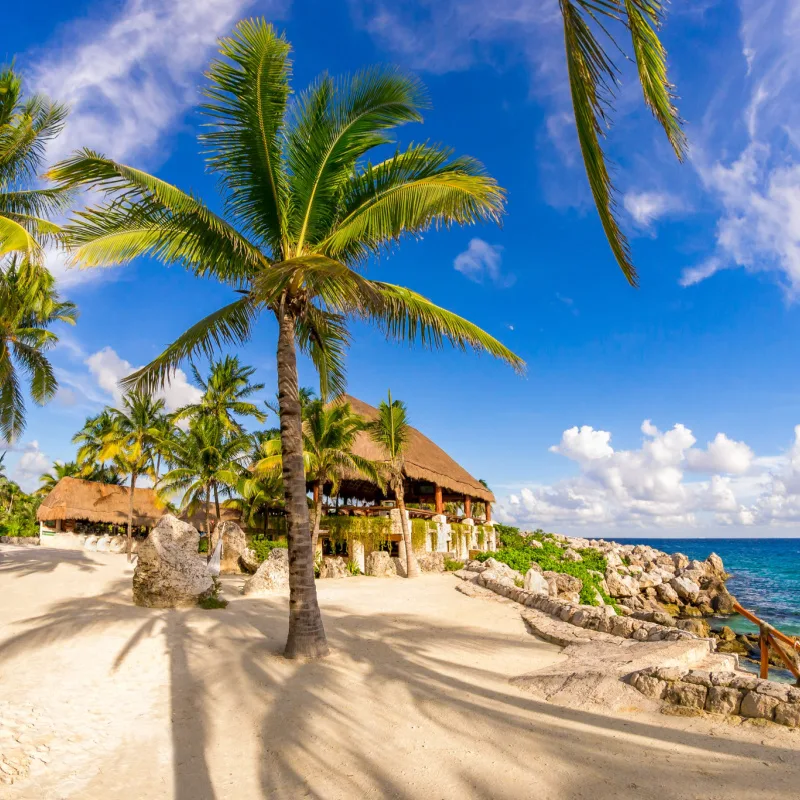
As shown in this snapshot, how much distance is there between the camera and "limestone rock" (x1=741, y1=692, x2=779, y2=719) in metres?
4.73

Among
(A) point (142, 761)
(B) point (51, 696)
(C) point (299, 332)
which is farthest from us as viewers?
(C) point (299, 332)

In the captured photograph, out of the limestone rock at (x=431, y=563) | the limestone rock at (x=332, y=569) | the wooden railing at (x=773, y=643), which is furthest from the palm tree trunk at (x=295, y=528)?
the limestone rock at (x=431, y=563)

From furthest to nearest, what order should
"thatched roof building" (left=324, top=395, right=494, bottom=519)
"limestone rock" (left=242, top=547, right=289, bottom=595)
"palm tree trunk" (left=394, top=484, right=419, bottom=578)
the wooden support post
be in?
"thatched roof building" (left=324, top=395, right=494, bottom=519)
"palm tree trunk" (left=394, top=484, right=419, bottom=578)
"limestone rock" (left=242, top=547, right=289, bottom=595)
the wooden support post

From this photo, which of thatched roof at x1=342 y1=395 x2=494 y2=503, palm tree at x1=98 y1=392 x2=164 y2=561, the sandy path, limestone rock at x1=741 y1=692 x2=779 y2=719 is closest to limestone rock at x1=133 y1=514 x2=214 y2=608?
the sandy path

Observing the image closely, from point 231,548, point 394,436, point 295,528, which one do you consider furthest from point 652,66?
point 231,548

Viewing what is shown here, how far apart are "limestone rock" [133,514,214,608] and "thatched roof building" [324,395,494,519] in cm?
1026

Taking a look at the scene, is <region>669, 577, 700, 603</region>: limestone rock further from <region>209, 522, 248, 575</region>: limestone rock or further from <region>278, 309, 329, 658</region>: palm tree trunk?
<region>278, 309, 329, 658</region>: palm tree trunk

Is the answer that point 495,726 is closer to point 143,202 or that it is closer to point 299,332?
point 299,332

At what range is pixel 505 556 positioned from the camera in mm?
21531

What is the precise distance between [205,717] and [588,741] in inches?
144

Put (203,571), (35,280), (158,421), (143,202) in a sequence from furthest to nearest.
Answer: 1. (158,421)
2. (35,280)
3. (203,571)
4. (143,202)

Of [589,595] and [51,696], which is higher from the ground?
[51,696]

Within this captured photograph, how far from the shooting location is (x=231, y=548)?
19891mm

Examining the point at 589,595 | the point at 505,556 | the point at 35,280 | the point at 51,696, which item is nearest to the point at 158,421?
the point at 35,280
